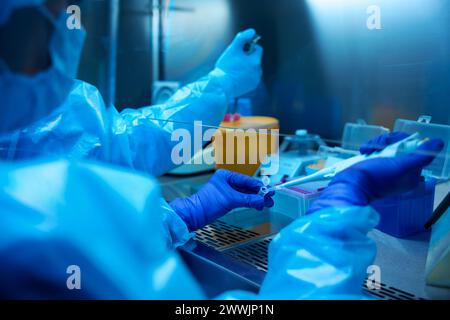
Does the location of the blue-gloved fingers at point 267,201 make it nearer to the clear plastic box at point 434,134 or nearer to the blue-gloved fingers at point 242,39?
the clear plastic box at point 434,134

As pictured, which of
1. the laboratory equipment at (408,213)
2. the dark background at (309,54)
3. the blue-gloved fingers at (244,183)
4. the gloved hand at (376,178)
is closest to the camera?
the gloved hand at (376,178)

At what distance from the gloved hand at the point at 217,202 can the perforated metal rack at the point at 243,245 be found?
57 millimetres

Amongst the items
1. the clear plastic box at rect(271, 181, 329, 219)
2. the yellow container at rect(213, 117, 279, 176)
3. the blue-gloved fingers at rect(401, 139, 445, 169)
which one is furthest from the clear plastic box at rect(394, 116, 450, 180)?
the yellow container at rect(213, 117, 279, 176)

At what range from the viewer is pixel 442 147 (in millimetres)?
777

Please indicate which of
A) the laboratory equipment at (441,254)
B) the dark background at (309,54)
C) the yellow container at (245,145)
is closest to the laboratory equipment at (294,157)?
the yellow container at (245,145)

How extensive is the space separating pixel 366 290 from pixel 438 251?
0.18 m

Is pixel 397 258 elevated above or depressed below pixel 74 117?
below

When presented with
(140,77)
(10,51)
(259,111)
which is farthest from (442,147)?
(140,77)

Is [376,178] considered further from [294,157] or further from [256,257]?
[294,157]

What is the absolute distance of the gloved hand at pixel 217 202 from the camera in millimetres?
1108

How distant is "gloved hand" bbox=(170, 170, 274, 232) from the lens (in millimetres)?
1108

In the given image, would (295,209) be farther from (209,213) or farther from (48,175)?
(48,175)
